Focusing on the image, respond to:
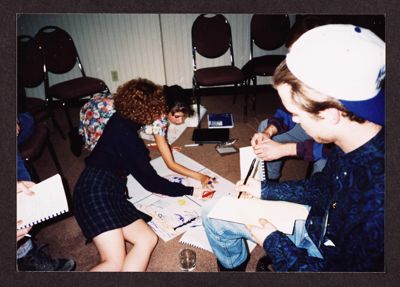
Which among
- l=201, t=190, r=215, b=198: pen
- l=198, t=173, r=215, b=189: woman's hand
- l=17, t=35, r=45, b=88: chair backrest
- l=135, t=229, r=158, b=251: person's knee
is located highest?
l=17, t=35, r=45, b=88: chair backrest

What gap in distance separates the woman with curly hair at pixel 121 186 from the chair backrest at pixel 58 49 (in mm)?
1715

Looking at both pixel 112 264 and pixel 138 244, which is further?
pixel 138 244

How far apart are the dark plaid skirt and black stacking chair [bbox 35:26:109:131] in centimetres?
143

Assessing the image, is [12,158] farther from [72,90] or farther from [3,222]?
[72,90]

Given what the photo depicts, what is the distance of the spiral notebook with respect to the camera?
155 centimetres

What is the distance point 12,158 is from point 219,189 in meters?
1.25

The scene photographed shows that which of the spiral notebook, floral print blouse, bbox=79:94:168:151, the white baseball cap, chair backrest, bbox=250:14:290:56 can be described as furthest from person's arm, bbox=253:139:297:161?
chair backrest, bbox=250:14:290:56

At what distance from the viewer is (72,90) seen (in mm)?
3061

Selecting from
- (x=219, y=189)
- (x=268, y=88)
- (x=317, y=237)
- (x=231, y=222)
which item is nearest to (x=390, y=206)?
(x=317, y=237)

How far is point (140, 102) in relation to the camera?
1884 millimetres

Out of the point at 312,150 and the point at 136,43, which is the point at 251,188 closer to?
the point at 312,150

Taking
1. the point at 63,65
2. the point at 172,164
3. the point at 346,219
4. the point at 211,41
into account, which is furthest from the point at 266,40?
the point at 346,219

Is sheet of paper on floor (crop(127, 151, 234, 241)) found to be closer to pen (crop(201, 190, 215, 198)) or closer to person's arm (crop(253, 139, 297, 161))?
pen (crop(201, 190, 215, 198))

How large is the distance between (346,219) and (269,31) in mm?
2604
